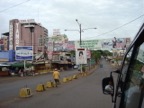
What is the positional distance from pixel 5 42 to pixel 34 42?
10.9 m

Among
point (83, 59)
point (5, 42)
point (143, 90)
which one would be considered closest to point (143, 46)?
point (143, 90)

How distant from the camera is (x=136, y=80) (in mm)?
3332

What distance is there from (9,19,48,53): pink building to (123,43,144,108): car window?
129m

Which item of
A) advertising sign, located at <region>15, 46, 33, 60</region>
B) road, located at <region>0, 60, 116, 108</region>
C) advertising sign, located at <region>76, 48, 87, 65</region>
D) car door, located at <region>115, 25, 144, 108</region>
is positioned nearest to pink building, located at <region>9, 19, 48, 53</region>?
advertising sign, located at <region>15, 46, 33, 60</region>

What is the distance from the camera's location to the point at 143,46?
303 centimetres

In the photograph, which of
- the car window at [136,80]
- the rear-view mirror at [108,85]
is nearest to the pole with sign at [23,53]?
the rear-view mirror at [108,85]

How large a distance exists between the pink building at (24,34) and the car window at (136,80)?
5074 inches

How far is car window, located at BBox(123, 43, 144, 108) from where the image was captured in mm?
3074

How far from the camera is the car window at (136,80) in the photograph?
121 inches

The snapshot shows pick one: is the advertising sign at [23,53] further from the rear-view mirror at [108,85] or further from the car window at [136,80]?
the car window at [136,80]

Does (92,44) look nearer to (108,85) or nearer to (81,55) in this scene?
(81,55)

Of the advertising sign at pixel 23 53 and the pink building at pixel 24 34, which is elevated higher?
the pink building at pixel 24 34

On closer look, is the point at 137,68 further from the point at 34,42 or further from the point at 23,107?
the point at 34,42

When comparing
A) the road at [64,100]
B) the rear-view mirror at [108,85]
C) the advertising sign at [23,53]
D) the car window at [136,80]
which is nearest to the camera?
the car window at [136,80]
